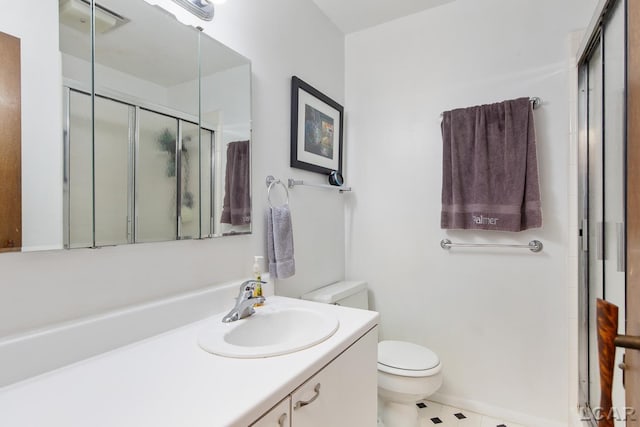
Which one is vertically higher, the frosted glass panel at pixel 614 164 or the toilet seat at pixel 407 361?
the frosted glass panel at pixel 614 164

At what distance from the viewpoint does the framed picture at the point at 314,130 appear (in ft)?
5.66

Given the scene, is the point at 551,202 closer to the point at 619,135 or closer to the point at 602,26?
the point at 619,135

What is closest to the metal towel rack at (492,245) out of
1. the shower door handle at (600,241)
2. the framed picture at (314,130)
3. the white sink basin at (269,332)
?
the shower door handle at (600,241)

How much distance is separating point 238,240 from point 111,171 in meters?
0.58

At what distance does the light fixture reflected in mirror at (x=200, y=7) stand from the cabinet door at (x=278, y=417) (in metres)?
1.28

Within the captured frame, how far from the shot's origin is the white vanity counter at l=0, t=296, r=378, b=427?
0.61 metres

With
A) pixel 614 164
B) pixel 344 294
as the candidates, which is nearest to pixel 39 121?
pixel 344 294

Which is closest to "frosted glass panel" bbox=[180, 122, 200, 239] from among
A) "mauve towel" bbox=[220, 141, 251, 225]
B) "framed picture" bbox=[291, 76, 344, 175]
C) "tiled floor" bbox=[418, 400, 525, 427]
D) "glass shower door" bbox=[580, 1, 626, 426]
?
"mauve towel" bbox=[220, 141, 251, 225]

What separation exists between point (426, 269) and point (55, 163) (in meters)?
1.82

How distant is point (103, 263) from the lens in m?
0.93

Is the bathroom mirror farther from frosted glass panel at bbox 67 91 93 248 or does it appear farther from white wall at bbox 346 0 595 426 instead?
white wall at bbox 346 0 595 426

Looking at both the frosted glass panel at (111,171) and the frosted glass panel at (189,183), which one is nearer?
the frosted glass panel at (111,171)

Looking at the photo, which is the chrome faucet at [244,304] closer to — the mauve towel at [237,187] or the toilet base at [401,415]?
the mauve towel at [237,187]

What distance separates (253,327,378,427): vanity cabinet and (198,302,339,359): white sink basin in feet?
0.33
